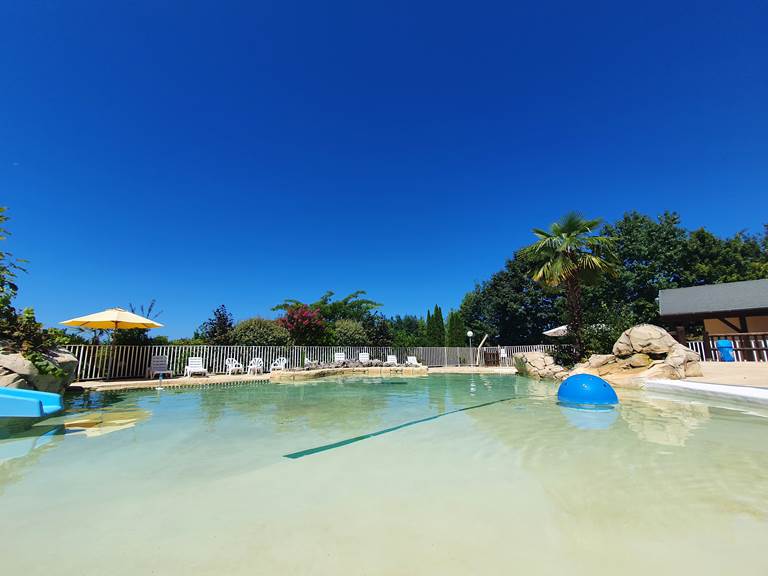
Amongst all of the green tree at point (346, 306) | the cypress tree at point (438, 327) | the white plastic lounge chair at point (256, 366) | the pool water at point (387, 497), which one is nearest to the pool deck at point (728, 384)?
the pool water at point (387, 497)

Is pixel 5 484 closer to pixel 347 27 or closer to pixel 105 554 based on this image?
pixel 105 554

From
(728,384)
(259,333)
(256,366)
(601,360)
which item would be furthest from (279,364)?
(728,384)

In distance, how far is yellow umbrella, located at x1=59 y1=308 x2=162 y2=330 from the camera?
11367 mm

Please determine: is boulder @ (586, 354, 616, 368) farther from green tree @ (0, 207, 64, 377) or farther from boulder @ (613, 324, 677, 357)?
green tree @ (0, 207, 64, 377)

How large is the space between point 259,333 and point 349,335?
594 cm

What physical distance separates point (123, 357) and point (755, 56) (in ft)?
82.1

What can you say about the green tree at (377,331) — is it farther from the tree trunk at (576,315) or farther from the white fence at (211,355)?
the tree trunk at (576,315)

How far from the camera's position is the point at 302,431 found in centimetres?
561

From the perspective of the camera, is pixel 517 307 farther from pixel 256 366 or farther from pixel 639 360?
pixel 256 366

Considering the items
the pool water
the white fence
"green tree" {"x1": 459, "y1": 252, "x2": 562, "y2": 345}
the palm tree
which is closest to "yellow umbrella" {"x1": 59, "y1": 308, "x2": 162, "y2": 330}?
the white fence

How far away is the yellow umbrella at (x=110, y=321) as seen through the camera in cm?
1138

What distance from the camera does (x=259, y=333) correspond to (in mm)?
17234

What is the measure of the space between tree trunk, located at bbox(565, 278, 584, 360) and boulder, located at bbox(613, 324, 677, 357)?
8.13 ft

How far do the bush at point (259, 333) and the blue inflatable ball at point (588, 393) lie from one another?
13458mm
